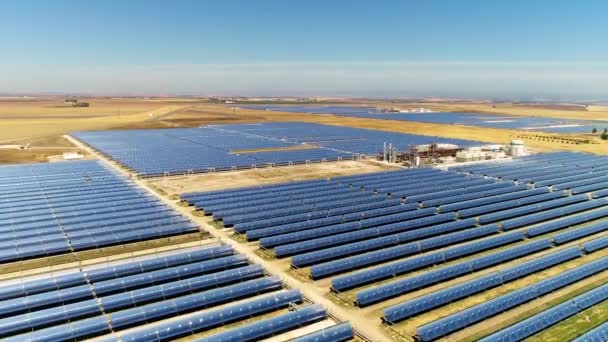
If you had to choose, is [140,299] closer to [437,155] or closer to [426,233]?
[426,233]

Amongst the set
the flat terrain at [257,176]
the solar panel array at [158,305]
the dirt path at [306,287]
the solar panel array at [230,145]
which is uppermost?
the solar panel array at [230,145]

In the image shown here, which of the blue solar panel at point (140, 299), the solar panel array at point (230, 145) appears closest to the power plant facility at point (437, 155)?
the solar panel array at point (230, 145)

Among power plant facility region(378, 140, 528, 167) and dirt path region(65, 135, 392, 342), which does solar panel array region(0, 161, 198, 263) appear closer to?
dirt path region(65, 135, 392, 342)

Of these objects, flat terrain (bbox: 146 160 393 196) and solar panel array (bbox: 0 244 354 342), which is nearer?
solar panel array (bbox: 0 244 354 342)

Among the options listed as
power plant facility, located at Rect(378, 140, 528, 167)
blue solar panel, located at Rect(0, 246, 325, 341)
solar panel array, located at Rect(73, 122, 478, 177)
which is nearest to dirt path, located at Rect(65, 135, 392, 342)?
blue solar panel, located at Rect(0, 246, 325, 341)

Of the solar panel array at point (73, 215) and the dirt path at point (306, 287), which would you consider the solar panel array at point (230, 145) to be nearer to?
the solar panel array at point (73, 215)

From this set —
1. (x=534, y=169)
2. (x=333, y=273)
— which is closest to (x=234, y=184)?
(x=333, y=273)

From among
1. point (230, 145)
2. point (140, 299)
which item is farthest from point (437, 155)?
point (140, 299)
